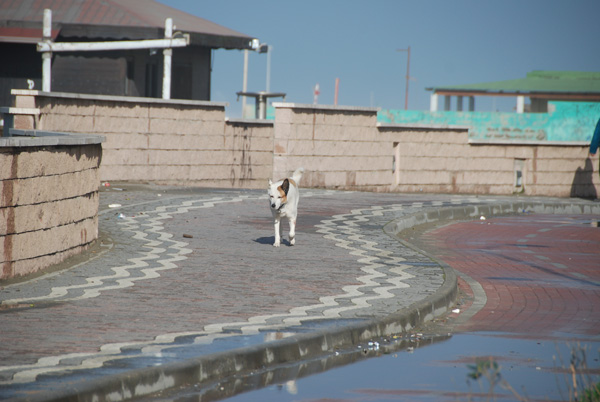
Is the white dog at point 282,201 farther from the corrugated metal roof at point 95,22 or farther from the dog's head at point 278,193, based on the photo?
the corrugated metal roof at point 95,22

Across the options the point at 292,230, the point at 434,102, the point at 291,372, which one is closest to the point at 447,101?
the point at 434,102

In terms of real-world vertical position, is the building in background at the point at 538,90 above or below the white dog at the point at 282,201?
above

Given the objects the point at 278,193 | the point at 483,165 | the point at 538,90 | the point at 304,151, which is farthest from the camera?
the point at 538,90

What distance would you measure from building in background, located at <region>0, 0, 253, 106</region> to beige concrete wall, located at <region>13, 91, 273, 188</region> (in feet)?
22.2

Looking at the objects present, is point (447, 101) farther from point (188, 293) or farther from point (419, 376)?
point (419, 376)

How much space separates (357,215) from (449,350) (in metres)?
10.9

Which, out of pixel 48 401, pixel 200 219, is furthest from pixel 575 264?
pixel 48 401

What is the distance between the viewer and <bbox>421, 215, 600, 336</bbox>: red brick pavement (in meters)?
8.78

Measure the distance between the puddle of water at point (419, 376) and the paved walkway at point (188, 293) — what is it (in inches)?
13.4

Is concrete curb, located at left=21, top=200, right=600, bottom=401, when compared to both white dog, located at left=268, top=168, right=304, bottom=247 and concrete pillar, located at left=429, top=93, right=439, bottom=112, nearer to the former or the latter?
white dog, located at left=268, top=168, right=304, bottom=247

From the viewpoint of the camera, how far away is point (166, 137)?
75.7ft

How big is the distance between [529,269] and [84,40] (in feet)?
74.5

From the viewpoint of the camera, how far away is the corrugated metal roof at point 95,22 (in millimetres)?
30391

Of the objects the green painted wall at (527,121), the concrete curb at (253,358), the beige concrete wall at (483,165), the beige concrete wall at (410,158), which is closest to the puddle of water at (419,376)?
the concrete curb at (253,358)
